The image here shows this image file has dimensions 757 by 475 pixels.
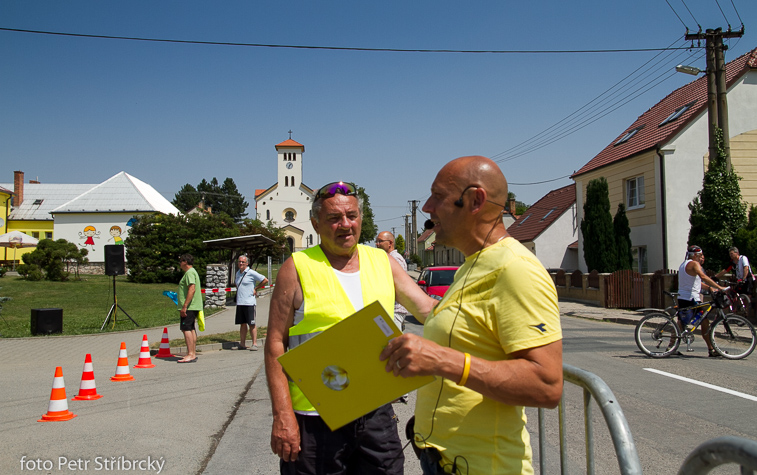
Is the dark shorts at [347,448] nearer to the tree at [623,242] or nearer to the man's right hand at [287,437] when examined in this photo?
the man's right hand at [287,437]

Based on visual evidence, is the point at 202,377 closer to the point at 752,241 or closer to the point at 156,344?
the point at 156,344

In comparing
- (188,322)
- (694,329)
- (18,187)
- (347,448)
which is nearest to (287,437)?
(347,448)

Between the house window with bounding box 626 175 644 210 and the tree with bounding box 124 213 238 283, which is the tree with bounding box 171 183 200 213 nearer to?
the tree with bounding box 124 213 238 283

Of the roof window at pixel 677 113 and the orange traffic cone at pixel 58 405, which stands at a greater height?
the roof window at pixel 677 113

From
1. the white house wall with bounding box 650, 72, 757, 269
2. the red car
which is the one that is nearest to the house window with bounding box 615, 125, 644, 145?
the white house wall with bounding box 650, 72, 757, 269

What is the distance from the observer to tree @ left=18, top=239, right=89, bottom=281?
111 ft

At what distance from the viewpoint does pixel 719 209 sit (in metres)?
16.6

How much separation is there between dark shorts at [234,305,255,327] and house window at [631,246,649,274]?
18.1 metres

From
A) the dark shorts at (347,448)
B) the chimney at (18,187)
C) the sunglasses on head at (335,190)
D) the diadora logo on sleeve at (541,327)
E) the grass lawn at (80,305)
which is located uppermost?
the chimney at (18,187)

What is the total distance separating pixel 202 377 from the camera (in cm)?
859

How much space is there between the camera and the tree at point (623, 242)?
2266 centimetres

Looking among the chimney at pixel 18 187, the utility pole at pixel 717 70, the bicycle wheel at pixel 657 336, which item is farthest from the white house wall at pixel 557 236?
the chimney at pixel 18 187

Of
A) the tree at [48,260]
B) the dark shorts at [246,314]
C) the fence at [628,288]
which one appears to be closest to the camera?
the dark shorts at [246,314]

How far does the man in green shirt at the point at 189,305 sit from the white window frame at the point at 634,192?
19.5m
